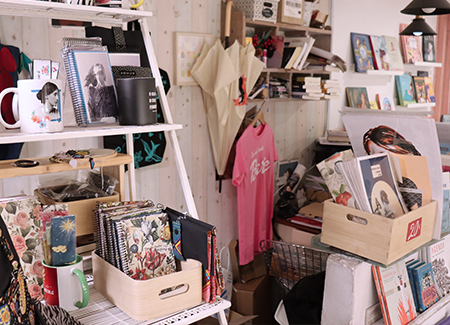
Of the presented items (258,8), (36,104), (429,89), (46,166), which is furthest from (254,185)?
(429,89)

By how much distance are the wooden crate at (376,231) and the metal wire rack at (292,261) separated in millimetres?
451

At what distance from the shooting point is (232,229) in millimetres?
2930

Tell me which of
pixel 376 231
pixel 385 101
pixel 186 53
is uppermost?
pixel 186 53

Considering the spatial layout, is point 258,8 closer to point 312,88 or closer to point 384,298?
point 312,88

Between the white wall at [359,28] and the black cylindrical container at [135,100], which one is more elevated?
the white wall at [359,28]

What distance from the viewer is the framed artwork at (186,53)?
243 cm

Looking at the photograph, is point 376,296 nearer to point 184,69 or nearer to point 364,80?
point 184,69

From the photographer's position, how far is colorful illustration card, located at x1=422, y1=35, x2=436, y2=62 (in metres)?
4.77

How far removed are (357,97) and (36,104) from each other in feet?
10.0

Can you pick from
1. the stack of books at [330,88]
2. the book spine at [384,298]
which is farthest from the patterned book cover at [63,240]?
the stack of books at [330,88]

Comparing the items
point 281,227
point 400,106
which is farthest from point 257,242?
point 400,106

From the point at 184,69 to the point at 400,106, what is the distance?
266 cm

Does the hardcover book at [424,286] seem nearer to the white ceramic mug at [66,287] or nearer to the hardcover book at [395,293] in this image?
the hardcover book at [395,293]

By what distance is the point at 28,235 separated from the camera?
1.20 m
